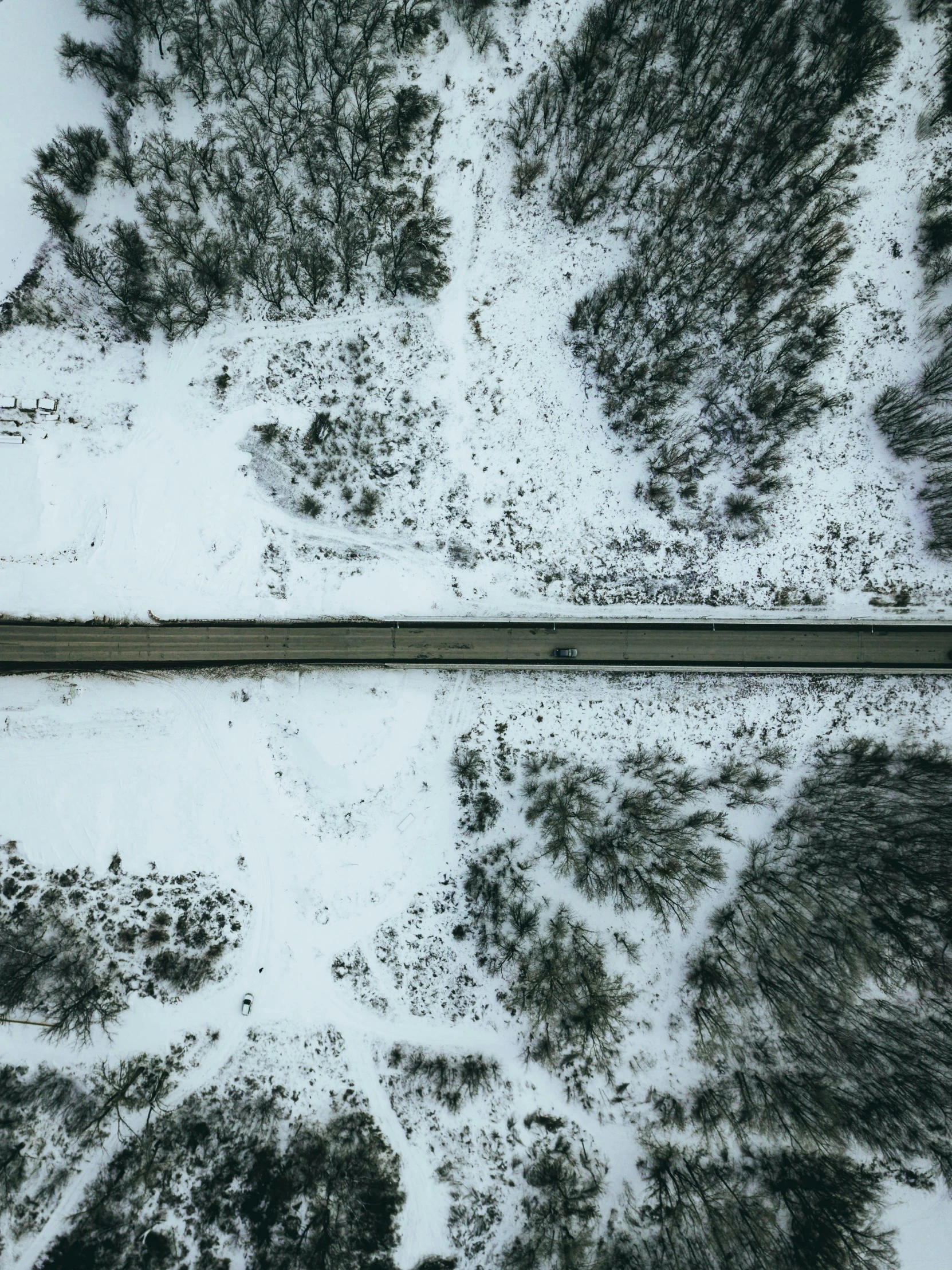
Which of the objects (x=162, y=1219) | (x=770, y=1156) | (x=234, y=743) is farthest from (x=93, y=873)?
(x=770, y=1156)

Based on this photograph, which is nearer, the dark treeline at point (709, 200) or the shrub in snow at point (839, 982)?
the shrub in snow at point (839, 982)

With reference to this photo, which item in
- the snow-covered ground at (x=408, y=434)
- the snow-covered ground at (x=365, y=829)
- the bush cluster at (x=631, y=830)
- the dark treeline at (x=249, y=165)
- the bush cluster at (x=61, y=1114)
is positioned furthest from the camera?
the snow-covered ground at (x=408, y=434)

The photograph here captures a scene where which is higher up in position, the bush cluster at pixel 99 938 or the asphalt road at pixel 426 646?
the asphalt road at pixel 426 646

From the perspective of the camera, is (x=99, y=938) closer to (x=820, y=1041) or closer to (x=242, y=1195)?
(x=242, y=1195)

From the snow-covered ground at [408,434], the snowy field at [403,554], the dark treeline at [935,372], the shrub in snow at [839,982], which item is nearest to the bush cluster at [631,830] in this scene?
the snowy field at [403,554]

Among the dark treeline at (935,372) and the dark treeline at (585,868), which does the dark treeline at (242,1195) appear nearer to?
the dark treeline at (585,868)

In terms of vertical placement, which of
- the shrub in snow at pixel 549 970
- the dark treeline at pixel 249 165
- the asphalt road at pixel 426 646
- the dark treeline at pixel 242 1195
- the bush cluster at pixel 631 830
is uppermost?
the dark treeline at pixel 249 165

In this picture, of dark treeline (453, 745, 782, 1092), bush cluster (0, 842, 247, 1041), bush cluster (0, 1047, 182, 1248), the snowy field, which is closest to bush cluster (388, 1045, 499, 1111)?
dark treeline (453, 745, 782, 1092)
